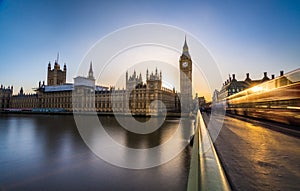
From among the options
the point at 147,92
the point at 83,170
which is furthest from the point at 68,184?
the point at 147,92

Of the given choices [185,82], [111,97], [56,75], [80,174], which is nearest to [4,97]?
[56,75]

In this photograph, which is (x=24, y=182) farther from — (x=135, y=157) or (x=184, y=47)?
(x=184, y=47)

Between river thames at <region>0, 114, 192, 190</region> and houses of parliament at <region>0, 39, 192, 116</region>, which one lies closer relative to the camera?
river thames at <region>0, 114, 192, 190</region>

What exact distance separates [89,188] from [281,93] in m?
6.16

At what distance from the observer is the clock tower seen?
60.4 m

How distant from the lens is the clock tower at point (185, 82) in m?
60.4

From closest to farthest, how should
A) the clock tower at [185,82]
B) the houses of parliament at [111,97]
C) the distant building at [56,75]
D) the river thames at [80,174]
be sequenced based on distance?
1. the river thames at [80,174]
2. the houses of parliament at [111,97]
3. the clock tower at [185,82]
4. the distant building at [56,75]

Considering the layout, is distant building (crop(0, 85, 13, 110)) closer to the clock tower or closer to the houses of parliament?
the houses of parliament

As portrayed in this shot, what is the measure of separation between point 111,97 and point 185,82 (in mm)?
28260

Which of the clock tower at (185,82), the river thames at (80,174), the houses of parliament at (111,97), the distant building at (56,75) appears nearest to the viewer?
the river thames at (80,174)

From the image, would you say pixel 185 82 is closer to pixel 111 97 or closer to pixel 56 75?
pixel 111 97

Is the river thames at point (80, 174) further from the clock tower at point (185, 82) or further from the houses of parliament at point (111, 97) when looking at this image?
the clock tower at point (185, 82)

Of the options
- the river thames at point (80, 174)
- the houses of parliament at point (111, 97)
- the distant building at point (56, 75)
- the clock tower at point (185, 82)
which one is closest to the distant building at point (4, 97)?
the houses of parliament at point (111, 97)

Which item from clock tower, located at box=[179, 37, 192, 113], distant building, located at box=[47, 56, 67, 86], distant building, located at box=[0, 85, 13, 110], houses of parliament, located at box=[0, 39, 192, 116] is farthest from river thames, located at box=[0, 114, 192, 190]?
distant building, located at box=[0, 85, 13, 110]
